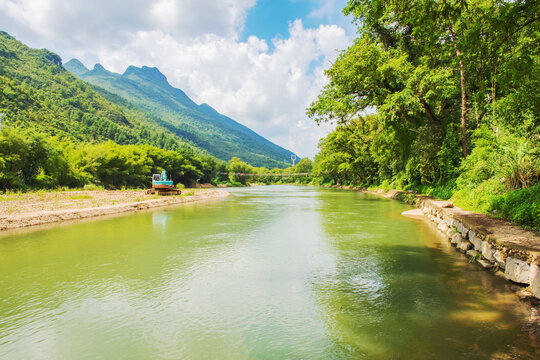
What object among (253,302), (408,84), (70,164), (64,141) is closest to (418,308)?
(253,302)

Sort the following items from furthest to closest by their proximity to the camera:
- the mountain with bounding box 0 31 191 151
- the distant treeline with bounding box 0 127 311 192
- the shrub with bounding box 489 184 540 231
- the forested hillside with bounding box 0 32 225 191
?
the mountain with bounding box 0 31 191 151 → the forested hillside with bounding box 0 32 225 191 → the distant treeline with bounding box 0 127 311 192 → the shrub with bounding box 489 184 540 231

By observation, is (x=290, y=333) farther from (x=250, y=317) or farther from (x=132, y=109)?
(x=132, y=109)

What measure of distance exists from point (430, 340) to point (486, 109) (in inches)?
722

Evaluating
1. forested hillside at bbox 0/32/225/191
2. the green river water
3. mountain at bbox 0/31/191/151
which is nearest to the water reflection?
the green river water

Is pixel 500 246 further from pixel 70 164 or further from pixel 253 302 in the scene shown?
pixel 70 164

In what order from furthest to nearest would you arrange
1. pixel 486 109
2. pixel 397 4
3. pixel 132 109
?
pixel 132 109, pixel 486 109, pixel 397 4

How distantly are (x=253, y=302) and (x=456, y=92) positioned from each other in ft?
59.1

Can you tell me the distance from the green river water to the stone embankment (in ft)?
1.18

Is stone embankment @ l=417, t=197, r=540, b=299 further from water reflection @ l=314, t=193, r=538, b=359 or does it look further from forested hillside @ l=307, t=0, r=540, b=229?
forested hillside @ l=307, t=0, r=540, b=229

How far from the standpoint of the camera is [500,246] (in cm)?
638

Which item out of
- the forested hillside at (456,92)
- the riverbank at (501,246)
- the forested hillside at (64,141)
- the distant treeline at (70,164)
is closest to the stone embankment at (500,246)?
the riverbank at (501,246)

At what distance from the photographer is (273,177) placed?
162 m

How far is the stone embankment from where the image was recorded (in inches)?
210

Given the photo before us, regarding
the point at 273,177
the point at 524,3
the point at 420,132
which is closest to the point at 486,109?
the point at 420,132
